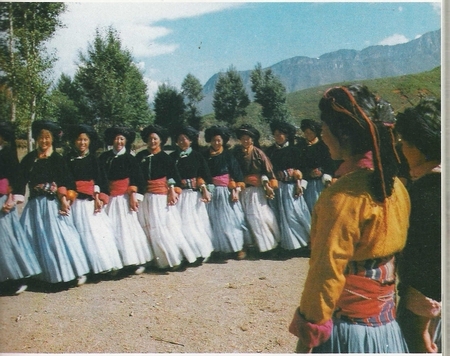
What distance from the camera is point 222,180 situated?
3.99m

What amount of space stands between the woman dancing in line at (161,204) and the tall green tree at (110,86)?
20 cm

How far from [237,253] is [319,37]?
1.78 metres

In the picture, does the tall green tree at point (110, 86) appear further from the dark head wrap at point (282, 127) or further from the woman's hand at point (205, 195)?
the dark head wrap at point (282, 127)

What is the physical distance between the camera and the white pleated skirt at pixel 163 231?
398 centimetres

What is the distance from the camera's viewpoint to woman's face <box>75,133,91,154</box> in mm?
3854

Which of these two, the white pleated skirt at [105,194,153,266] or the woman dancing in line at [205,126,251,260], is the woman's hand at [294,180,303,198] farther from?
the white pleated skirt at [105,194,153,266]

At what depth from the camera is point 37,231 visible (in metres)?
3.84

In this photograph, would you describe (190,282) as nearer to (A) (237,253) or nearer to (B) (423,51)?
(A) (237,253)

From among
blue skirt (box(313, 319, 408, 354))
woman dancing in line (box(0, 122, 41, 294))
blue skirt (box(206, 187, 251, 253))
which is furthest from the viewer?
blue skirt (box(206, 187, 251, 253))

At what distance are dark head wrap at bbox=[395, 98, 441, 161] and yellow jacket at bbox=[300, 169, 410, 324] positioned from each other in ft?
1.57

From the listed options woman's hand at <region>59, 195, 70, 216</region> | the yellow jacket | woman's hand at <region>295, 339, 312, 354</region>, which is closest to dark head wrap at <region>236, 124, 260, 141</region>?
the yellow jacket

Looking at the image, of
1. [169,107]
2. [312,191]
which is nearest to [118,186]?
[169,107]

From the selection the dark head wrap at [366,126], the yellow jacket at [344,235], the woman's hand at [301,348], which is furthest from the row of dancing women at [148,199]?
the woman's hand at [301,348]

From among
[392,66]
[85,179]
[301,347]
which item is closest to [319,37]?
[392,66]
